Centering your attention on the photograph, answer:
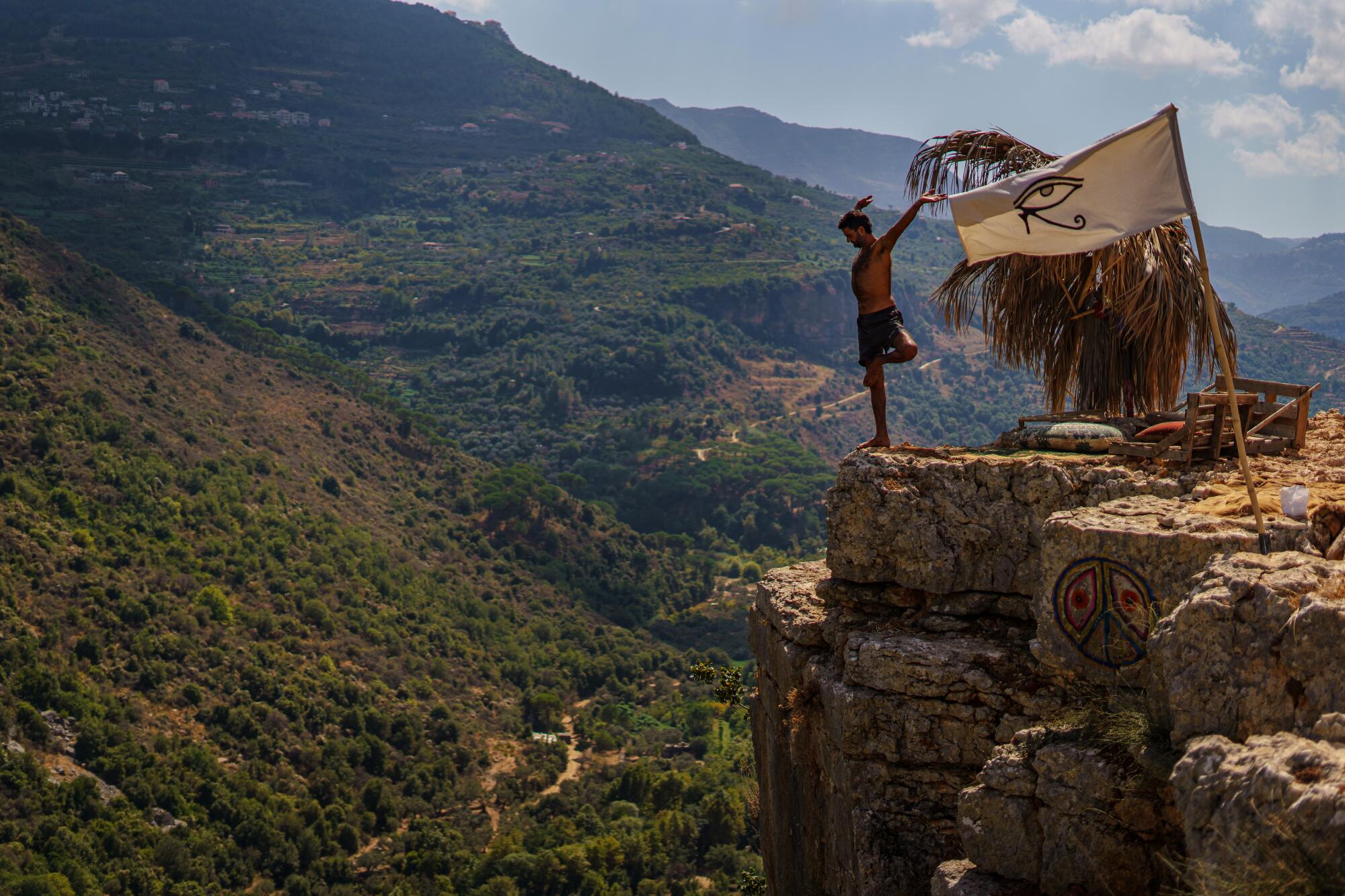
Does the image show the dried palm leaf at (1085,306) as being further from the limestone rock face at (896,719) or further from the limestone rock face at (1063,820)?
the limestone rock face at (1063,820)

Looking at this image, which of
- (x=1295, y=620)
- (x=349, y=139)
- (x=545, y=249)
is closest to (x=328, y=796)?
(x=1295, y=620)

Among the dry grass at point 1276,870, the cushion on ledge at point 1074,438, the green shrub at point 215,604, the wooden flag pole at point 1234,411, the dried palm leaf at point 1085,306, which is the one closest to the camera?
the dry grass at point 1276,870

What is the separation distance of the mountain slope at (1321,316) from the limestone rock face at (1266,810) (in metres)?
104

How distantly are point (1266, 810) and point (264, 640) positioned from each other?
136ft

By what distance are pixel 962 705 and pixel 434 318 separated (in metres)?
98.2

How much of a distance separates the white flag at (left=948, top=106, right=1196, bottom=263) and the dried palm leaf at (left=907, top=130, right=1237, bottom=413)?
2.08 metres

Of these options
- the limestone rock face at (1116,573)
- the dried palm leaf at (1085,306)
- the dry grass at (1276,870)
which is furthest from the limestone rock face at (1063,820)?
the dried palm leaf at (1085,306)

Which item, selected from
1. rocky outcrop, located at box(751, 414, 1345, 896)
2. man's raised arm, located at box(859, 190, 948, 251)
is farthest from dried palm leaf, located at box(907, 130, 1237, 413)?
rocky outcrop, located at box(751, 414, 1345, 896)

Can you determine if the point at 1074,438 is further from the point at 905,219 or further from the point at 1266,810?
the point at 1266,810

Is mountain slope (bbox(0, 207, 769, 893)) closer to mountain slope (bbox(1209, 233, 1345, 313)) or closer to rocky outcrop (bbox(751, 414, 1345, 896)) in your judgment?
rocky outcrop (bbox(751, 414, 1345, 896))

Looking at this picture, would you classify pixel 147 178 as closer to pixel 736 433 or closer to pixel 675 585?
pixel 736 433

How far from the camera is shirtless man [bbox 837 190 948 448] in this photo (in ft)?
29.6

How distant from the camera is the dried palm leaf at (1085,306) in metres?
10.7

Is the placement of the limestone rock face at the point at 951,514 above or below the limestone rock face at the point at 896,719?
above
